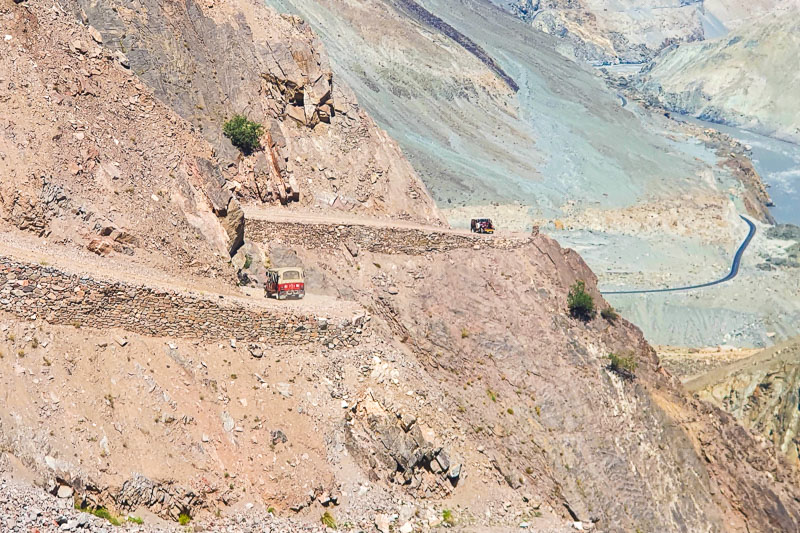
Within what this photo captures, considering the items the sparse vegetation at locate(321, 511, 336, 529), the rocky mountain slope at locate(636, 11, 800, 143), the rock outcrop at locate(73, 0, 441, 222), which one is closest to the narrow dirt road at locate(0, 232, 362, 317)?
the sparse vegetation at locate(321, 511, 336, 529)

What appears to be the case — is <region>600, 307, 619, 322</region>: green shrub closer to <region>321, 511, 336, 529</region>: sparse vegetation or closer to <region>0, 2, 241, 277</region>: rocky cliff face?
<region>0, 2, 241, 277</region>: rocky cliff face

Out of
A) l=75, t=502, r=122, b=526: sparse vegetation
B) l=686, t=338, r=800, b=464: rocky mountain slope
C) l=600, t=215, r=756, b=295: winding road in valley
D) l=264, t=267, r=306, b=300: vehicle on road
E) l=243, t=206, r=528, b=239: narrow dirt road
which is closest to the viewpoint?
l=75, t=502, r=122, b=526: sparse vegetation

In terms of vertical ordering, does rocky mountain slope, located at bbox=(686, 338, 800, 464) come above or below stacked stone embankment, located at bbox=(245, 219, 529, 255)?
below

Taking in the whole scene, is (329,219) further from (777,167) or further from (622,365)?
(777,167)

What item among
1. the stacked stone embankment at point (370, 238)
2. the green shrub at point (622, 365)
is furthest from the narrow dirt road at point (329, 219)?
the green shrub at point (622, 365)

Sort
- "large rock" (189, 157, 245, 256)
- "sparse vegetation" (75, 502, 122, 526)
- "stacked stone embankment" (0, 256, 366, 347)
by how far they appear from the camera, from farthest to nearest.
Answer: "large rock" (189, 157, 245, 256)
"stacked stone embankment" (0, 256, 366, 347)
"sparse vegetation" (75, 502, 122, 526)
